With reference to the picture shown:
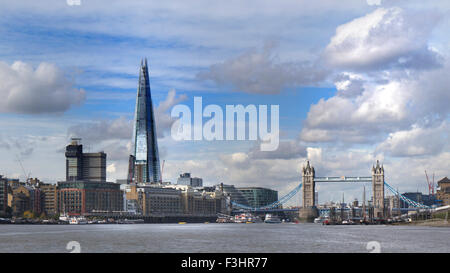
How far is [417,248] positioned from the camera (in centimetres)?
7438

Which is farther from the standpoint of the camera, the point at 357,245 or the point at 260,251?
the point at 357,245
